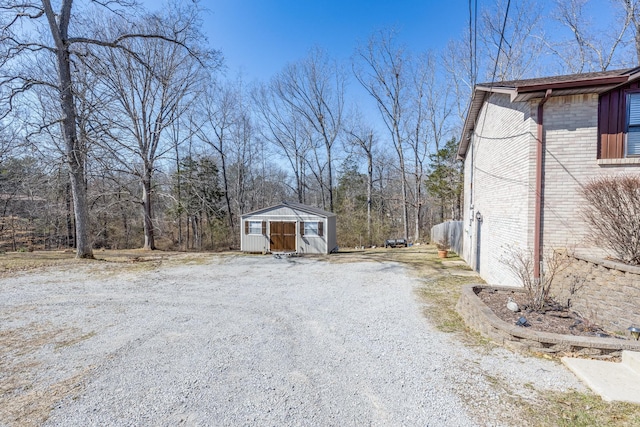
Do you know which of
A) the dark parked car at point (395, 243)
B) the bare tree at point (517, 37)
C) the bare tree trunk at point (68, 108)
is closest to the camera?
the bare tree trunk at point (68, 108)

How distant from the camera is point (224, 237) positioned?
23.1 metres

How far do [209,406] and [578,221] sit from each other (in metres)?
6.47

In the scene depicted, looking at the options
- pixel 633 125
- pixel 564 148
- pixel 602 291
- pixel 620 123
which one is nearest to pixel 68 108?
pixel 564 148

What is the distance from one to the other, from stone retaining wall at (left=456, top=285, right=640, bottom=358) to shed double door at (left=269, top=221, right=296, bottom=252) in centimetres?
1068

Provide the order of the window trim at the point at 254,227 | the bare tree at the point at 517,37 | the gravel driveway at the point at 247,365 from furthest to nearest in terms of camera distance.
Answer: the bare tree at the point at 517,37, the window trim at the point at 254,227, the gravel driveway at the point at 247,365

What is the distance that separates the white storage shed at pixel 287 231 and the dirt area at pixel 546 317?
9700mm

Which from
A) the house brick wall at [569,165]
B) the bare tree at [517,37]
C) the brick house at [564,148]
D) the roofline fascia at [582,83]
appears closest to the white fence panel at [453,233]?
the brick house at [564,148]

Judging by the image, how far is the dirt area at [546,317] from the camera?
385 centimetres

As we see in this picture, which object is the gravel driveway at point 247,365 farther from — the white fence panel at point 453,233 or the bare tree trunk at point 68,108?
the white fence panel at point 453,233

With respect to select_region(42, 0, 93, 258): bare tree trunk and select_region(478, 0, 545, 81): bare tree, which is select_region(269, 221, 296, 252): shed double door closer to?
select_region(42, 0, 93, 258): bare tree trunk

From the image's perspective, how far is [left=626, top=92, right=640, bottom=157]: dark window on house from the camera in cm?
501

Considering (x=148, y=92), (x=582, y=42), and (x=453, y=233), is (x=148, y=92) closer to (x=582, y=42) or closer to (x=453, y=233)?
(x=453, y=233)

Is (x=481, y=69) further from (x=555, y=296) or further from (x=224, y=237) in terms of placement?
(x=224, y=237)

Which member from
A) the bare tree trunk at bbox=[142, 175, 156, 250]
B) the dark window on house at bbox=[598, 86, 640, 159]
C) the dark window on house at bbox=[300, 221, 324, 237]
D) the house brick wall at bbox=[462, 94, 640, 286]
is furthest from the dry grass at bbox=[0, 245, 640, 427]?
the bare tree trunk at bbox=[142, 175, 156, 250]
